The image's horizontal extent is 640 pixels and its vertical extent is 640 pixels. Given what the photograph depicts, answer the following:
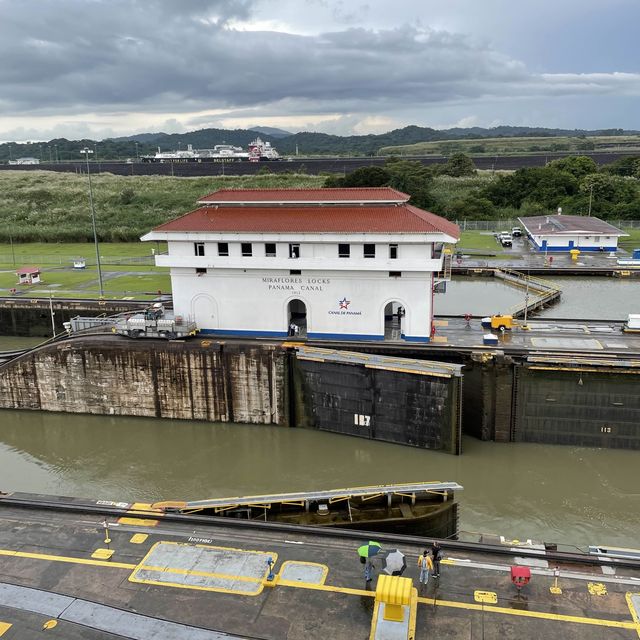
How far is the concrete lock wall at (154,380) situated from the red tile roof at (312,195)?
24.4 ft

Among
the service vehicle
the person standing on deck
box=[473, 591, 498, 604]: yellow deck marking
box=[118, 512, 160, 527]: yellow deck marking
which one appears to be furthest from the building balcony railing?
the service vehicle

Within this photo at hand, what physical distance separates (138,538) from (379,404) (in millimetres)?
11916

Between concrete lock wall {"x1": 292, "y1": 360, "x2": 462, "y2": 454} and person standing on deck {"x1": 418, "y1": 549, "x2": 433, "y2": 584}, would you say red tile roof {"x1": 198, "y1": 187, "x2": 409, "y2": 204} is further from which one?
person standing on deck {"x1": 418, "y1": 549, "x2": 433, "y2": 584}

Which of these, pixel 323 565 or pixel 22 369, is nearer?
pixel 323 565

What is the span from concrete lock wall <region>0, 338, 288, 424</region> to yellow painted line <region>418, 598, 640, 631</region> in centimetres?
1448

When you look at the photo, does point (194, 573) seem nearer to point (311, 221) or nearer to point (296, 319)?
point (311, 221)

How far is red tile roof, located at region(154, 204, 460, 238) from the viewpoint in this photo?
2603cm

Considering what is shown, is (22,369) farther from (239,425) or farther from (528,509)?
(528,509)

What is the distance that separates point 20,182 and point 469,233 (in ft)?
286

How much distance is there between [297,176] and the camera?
11238 centimetres

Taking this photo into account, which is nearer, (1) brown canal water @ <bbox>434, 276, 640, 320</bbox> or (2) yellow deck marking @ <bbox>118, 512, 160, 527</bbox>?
(2) yellow deck marking @ <bbox>118, 512, 160, 527</bbox>

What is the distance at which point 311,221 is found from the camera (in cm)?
2700

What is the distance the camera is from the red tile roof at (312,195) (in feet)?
92.4

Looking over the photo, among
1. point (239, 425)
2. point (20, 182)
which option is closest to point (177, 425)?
point (239, 425)
